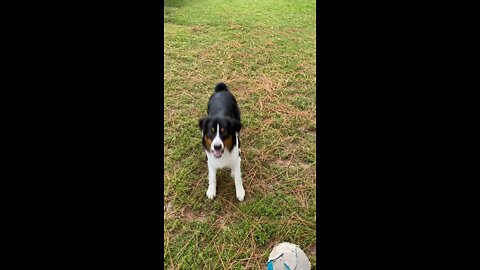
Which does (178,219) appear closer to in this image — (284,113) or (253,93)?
(284,113)

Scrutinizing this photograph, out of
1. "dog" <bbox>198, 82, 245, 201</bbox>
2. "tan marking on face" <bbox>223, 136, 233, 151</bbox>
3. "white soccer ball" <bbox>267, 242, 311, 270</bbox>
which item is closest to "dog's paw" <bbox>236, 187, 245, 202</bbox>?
"dog" <bbox>198, 82, 245, 201</bbox>

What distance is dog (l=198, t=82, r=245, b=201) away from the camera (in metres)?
3.16

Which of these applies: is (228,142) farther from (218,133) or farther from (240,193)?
(240,193)

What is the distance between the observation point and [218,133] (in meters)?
3.15

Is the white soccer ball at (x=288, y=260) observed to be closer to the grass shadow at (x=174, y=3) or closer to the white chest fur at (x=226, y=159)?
the white chest fur at (x=226, y=159)

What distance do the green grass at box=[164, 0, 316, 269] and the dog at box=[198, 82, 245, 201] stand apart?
15 cm

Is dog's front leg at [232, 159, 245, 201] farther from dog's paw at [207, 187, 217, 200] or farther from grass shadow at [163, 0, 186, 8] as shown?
grass shadow at [163, 0, 186, 8]

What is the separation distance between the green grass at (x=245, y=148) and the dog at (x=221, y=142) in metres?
0.15

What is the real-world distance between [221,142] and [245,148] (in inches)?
44.1

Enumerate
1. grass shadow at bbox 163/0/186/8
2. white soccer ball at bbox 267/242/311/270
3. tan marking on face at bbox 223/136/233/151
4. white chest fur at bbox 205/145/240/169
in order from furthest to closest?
grass shadow at bbox 163/0/186/8, white chest fur at bbox 205/145/240/169, tan marking on face at bbox 223/136/233/151, white soccer ball at bbox 267/242/311/270

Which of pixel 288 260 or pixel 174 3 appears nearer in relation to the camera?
pixel 288 260

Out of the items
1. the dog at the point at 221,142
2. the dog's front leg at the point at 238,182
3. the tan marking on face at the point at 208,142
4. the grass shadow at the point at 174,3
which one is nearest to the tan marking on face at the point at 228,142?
the dog at the point at 221,142

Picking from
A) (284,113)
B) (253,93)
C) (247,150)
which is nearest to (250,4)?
(253,93)

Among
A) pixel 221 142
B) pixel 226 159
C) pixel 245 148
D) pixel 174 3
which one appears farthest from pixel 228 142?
pixel 174 3
